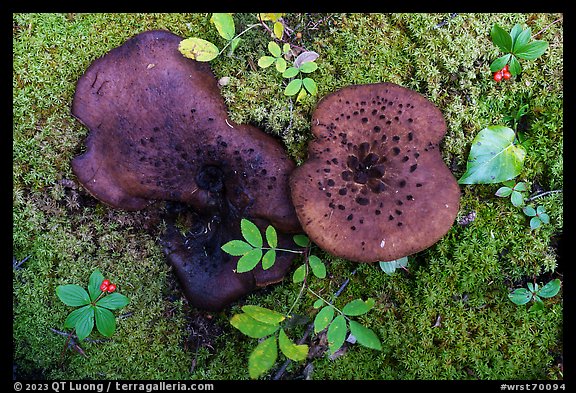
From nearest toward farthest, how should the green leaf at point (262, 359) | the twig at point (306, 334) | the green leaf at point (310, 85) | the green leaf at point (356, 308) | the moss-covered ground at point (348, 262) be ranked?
1. the green leaf at point (262, 359)
2. the green leaf at point (356, 308)
3. the green leaf at point (310, 85)
4. the moss-covered ground at point (348, 262)
5. the twig at point (306, 334)

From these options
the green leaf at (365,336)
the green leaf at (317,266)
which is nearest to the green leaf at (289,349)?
the green leaf at (365,336)

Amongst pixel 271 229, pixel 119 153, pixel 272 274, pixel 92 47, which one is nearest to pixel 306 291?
pixel 272 274

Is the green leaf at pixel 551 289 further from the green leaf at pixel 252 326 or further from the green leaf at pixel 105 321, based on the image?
the green leaf at pixel 105 321

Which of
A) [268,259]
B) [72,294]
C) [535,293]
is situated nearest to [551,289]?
[535,293]

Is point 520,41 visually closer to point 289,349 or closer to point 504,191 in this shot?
point 504,191

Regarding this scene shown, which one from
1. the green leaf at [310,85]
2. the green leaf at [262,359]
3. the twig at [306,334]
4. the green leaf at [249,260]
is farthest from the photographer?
the twig at [306,334]

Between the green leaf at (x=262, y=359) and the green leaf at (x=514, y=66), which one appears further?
the green leaf at (x=514, y=66)
